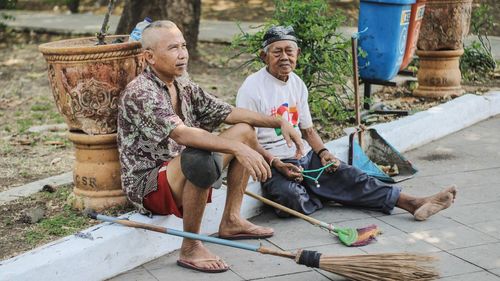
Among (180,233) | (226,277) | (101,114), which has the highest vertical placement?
(101,114)

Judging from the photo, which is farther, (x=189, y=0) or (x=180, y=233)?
(x=189, y=0)

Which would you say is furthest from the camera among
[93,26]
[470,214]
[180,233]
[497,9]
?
[93,26]

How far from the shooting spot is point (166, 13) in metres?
10.1

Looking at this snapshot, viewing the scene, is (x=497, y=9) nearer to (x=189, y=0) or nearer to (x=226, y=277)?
(x=189, y=0)

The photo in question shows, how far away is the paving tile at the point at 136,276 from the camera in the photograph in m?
4.36

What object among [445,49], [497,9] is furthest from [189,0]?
[497,9]

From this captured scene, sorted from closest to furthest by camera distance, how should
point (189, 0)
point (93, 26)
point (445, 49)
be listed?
point (445, 49) < point (189, 0) < point (93, 26)

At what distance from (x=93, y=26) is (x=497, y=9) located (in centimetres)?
674

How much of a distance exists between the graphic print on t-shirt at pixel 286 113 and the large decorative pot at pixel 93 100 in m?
0.94

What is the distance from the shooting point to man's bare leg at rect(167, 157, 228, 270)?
435cm

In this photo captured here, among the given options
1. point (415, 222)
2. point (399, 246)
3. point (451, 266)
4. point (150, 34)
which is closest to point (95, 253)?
point (150, 34)

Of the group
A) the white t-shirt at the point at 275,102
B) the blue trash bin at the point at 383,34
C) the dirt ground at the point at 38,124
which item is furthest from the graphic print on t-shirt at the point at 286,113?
the blue trash bin at the point at 383,34

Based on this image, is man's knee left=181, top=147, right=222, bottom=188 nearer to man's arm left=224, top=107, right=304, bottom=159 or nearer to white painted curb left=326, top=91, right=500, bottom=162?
man's arm left=224, top=107, right=304, bottom=159

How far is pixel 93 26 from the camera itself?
14.2 meters
